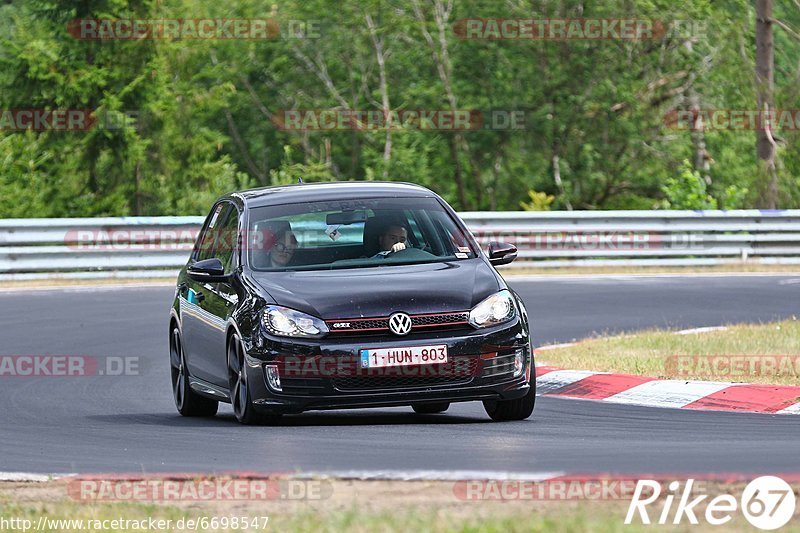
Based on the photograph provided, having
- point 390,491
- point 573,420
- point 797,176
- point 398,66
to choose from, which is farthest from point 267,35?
point 390,491

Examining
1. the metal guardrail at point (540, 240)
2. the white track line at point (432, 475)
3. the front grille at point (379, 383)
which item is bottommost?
the metal guardrail at point (540, 240)

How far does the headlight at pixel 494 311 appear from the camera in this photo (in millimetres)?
10148

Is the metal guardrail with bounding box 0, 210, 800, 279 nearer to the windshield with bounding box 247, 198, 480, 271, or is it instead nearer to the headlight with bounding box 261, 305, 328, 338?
the windshield with bounding box 247, 198, 480, 271

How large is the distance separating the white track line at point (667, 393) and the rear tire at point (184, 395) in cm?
276

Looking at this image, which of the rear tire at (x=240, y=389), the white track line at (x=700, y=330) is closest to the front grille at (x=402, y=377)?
the rear tire at (x=240, y=389)

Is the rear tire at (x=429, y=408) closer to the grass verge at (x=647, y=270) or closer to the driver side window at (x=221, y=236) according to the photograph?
the driver side window at (x=221, y=236)

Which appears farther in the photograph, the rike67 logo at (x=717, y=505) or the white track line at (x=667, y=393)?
the white track line at (x=667, y=393)

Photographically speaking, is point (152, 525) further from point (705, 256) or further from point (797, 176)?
point (797, 176)

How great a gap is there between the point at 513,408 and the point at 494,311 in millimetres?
715

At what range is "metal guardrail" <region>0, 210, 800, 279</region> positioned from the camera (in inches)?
965

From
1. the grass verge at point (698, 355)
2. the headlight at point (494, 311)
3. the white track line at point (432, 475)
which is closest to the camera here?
the white track line at point (432, 475)

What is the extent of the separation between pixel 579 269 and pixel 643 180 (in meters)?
14.3

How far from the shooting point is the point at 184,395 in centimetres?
1196

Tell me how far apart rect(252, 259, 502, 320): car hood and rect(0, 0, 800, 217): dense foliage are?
66.5 feet
